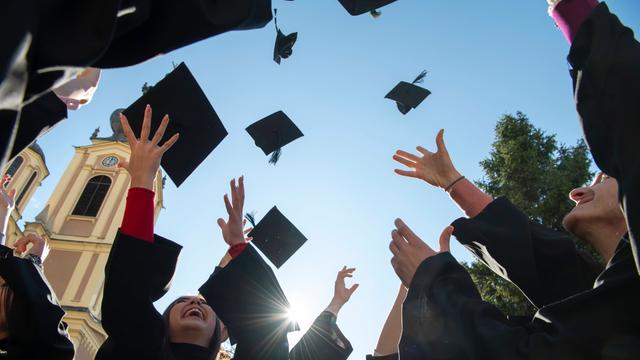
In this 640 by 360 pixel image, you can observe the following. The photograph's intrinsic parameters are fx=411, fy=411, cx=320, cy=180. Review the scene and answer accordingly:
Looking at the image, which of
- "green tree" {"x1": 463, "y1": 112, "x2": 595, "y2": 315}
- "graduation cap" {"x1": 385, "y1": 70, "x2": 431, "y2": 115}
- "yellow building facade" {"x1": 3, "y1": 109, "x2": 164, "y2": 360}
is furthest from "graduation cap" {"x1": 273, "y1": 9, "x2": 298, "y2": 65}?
"yellow building facade" {"x1": 3, "y1": 109, "x2": 164, "y2": 360}

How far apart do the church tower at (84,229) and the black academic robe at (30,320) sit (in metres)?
20.2

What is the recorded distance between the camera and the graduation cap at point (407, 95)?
177 inches

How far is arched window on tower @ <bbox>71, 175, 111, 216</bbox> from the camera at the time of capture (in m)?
24.4

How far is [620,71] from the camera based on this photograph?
3.41ft

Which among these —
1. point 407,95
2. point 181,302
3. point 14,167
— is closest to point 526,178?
point 407,95

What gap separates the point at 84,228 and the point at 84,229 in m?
0.06

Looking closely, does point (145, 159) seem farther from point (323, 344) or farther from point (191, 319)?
point (323, 344)

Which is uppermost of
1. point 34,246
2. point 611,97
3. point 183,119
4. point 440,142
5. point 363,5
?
point 183,119

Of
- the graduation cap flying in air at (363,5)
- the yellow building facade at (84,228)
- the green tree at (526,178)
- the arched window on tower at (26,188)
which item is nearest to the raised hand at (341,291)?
the graduation cap flying in air at (363,5)

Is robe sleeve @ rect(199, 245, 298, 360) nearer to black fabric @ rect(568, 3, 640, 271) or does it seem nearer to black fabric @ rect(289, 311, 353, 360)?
black fabric @ rect(289, 311, 353, 360)

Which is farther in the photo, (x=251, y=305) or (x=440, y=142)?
(x=440, y=142)

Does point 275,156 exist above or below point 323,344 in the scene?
above

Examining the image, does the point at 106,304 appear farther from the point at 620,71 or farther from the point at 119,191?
the point at 119,191

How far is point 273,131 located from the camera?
4.35 metres
